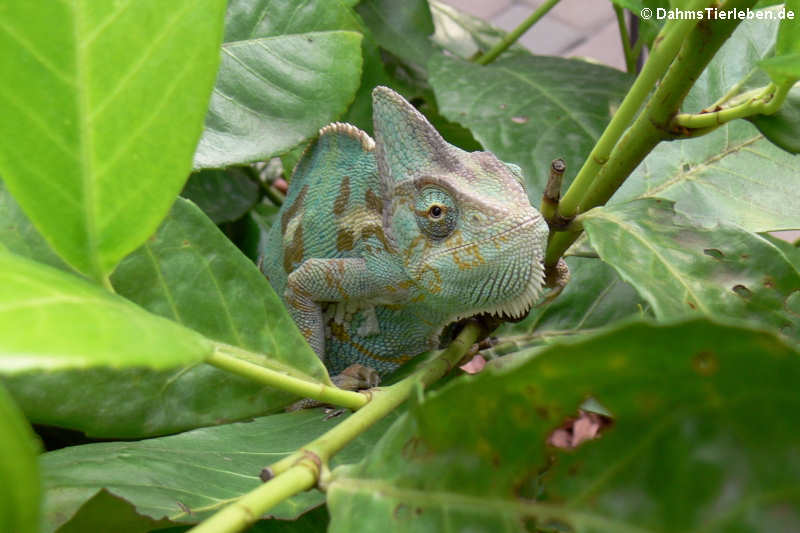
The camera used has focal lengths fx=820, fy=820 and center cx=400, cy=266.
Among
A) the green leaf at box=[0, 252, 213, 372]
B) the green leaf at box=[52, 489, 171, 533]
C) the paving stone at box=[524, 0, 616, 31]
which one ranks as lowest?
the paving stone at box=[524, 0, 616, 31]

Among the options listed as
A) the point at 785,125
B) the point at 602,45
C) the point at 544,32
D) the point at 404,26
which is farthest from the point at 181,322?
the point at 544,32

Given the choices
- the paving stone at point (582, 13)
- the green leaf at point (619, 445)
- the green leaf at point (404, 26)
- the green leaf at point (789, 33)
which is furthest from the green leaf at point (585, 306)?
the paving stone at point (582, 13)

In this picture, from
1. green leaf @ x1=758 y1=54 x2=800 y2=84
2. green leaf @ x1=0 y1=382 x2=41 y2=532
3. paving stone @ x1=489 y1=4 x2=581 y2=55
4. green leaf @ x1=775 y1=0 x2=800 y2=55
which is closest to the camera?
green leaf @ x1=0 y1=382 x2=41 y2=532

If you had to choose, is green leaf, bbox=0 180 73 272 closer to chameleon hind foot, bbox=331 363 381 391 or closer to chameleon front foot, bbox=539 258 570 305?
chameleon hind foot, bbox=331 363 381 391

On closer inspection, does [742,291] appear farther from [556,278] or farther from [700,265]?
[556,278]

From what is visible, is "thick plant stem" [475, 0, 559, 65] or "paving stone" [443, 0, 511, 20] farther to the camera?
"paving stone" [443, 0, 511, 20]

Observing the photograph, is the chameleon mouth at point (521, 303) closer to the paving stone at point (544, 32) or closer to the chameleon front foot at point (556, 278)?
the chameleon front foot at point (556, 278)

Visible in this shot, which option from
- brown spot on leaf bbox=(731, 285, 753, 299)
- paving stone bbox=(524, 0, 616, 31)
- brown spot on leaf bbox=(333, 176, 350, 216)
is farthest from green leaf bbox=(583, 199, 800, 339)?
paving stone bbox=(524, 0, 616, 31)

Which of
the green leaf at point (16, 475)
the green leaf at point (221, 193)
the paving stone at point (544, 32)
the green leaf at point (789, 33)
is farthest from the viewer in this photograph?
the paving stone at point (544, 32)
